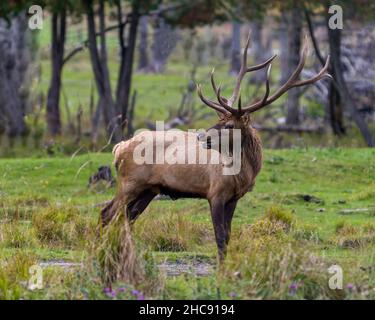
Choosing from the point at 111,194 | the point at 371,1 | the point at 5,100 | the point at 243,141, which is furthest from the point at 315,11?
the point at 243,141

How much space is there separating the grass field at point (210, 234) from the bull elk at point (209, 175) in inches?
14.3

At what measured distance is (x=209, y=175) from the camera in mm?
13141

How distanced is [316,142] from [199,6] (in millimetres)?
4182

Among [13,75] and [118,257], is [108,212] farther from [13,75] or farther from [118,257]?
[13,75]

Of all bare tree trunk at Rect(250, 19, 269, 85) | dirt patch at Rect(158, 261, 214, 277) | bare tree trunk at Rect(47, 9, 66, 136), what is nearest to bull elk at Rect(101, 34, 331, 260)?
dirt patch at Rect(158, 261, 214, 277)

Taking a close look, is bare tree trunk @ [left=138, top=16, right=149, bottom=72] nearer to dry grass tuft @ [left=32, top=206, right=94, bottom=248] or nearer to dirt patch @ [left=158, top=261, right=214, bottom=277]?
dry grass tuft @ [left=32, top=206, right=94, bottom=248]

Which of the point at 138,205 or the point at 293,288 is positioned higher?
the point at 138,205

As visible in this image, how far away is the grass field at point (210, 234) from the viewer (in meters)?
10.8

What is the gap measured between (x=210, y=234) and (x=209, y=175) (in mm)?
1756

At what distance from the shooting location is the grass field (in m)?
10.8

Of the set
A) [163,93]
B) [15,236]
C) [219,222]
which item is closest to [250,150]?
[219,222]

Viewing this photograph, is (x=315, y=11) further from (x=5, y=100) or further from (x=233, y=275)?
(x=233, y=275)

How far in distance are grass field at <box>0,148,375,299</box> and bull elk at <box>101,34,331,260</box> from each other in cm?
36

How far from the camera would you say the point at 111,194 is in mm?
18375
